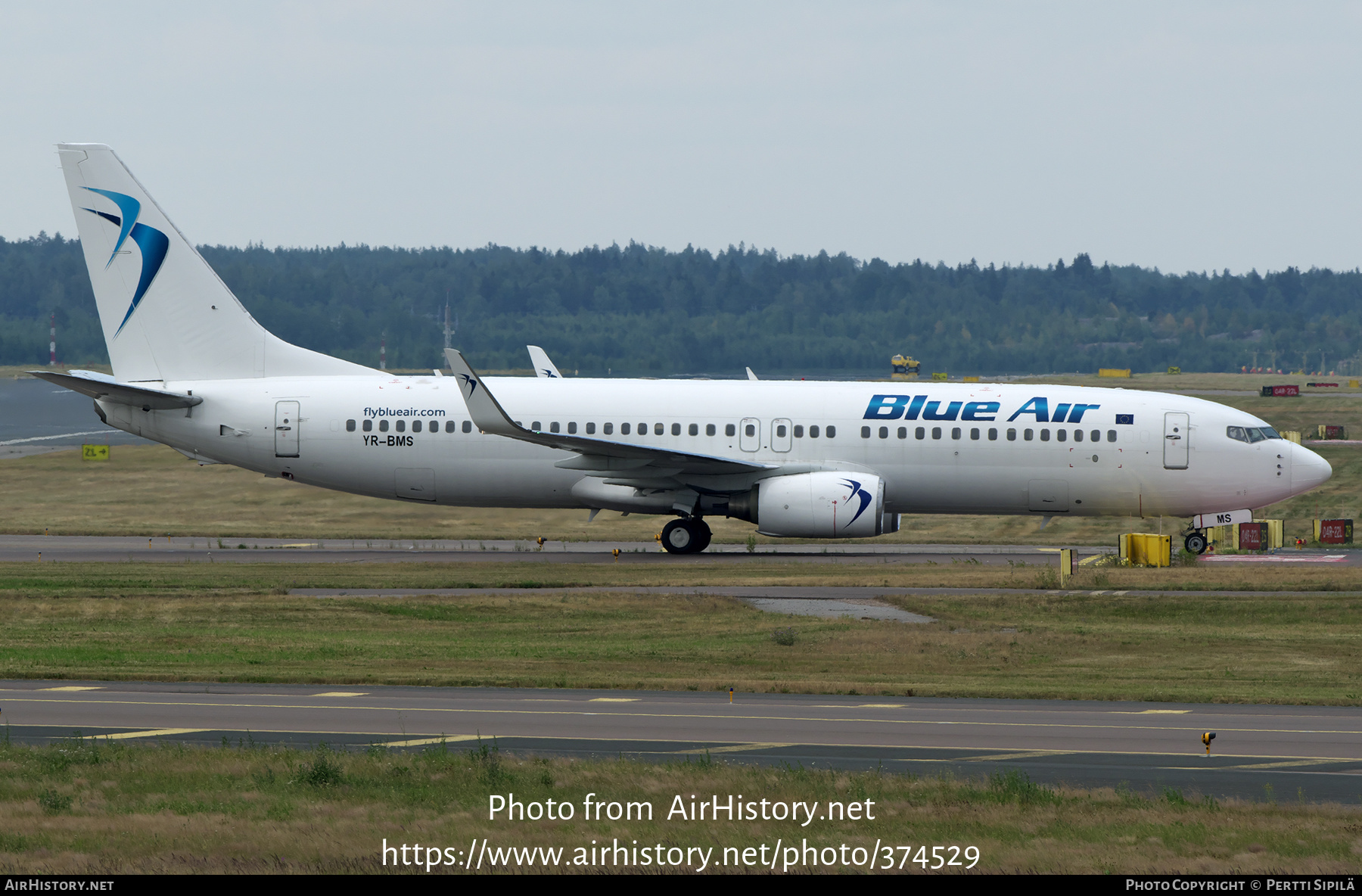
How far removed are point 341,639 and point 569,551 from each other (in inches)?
614

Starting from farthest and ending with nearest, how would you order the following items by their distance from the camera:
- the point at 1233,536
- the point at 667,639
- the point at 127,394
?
1. the point at 1233,536
2. the point at 127,394
3. the point at 667,639

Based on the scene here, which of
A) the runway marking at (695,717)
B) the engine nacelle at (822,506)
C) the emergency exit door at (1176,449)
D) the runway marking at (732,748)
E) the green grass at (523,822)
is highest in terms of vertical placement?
the emergency exit door at (1176,449)

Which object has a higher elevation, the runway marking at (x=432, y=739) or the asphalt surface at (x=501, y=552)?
the runway marking at (x=432, y=739)

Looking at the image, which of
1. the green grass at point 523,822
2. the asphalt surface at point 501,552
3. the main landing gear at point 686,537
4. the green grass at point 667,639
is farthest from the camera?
the main landing gear at point 686,537

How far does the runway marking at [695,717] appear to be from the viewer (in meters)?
17.5

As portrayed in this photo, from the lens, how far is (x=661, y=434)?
38094 mm

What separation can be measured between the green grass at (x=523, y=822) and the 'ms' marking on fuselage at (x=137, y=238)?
25657 millimetres

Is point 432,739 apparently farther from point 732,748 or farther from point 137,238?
point 137,238

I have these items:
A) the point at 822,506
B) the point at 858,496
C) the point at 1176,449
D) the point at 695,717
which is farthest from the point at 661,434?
the point at 695,717

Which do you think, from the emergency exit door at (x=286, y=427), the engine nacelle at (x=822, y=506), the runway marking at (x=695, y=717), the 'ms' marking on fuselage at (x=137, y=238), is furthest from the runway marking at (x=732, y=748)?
the 'ms' marking on fuselage at (x=137, y=238)

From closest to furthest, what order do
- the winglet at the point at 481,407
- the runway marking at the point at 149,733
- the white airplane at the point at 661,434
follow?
the runway marking at the point at 149,733
the winglet at the point at 481,407
the white airplane at the point at 661,434

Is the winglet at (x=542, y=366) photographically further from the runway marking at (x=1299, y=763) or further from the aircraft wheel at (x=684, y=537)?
the runway marking at (x=1299, y=763)

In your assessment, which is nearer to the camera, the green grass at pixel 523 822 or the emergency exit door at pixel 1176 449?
the green grass at pixel 523 822

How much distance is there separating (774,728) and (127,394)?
2563 cm
